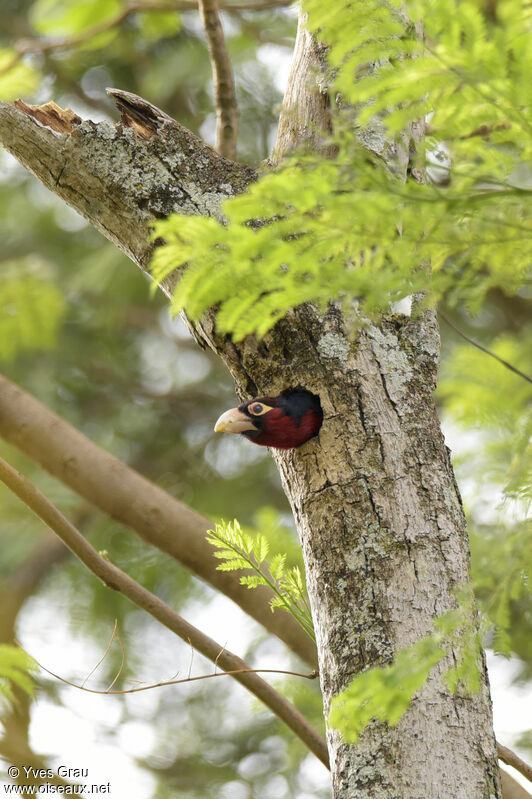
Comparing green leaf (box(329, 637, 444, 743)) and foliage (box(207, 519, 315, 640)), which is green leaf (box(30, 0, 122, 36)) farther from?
green leaf (box(329, 637, 444, 743))

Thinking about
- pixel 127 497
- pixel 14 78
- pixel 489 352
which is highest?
pixel 14 78

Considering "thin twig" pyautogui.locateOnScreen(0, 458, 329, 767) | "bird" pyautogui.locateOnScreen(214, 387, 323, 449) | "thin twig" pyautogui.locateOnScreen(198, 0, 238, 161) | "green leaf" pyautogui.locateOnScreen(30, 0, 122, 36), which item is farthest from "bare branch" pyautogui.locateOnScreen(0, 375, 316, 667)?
"green leaf" pyautogui.locateOnScreen(30, 0, 122, 36)

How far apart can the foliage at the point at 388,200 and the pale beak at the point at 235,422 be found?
3.01ft

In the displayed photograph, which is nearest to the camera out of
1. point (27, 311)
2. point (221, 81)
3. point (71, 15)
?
point (221, 81)

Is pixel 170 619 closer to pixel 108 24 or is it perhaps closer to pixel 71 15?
pixel 71 15

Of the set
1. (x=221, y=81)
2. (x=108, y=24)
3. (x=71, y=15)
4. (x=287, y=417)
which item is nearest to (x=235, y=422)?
(x=287, y=417)

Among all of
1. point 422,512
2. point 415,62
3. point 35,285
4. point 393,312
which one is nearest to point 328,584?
point 422,512

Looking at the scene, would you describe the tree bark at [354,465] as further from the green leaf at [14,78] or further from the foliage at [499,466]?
the green leaf at [14,78]

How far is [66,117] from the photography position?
7.85ft

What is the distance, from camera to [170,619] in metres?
2.29

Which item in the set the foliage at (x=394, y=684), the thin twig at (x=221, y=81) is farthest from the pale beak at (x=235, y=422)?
the thin twig at (x=221, y=81)

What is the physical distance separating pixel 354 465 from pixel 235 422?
1.53 ft

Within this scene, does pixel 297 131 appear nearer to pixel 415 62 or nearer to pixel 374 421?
pixel 374 421

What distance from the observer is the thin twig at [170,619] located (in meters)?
2.23
